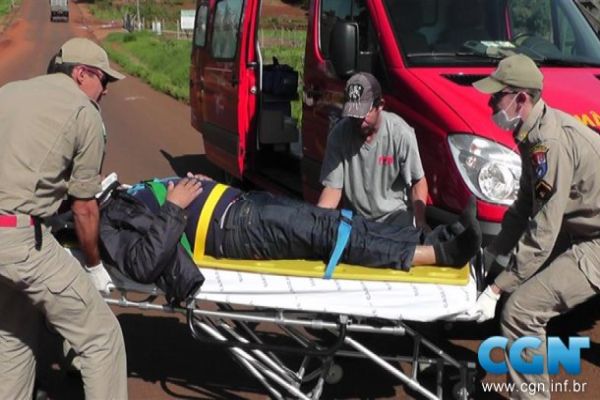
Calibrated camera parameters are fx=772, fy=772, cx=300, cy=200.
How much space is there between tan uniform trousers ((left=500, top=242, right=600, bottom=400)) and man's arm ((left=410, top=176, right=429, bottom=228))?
0.96 meters

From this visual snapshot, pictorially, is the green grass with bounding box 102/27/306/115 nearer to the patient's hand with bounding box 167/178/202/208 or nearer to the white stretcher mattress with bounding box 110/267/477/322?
the patient's hand with bounding box 167/178/202/208

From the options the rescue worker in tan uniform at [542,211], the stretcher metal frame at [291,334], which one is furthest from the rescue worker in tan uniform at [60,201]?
the rescue worker in tan uniform at [542,211]

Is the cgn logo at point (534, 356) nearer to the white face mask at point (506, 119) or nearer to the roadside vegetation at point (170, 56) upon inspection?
the white face mask at point (506, 119)

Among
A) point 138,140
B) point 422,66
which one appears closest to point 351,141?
point 422,66

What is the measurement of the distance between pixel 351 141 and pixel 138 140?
8.79m

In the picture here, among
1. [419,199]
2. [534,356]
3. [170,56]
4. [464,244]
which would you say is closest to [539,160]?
[464,244]

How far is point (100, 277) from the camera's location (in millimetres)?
3742

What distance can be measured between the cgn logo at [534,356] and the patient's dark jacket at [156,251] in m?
1.44

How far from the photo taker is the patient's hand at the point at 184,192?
153 inches

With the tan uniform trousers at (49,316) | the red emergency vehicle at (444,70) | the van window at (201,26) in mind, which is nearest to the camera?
the tan uniform trousers at (49,316)

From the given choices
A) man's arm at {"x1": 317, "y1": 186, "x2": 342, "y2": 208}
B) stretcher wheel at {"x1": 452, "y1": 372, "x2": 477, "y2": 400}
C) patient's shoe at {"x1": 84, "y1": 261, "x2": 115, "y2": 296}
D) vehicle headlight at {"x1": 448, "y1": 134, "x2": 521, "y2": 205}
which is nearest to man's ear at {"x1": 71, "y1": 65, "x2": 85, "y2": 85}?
patient's shoe at {"x1": 84, "y1": 261, "x2": 115, "y2": 296}

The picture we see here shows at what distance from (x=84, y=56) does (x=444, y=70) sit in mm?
2550

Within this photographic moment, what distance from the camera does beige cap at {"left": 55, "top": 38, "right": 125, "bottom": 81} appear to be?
345 centimetres

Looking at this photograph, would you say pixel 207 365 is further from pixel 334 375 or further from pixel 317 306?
pixel 317 306
